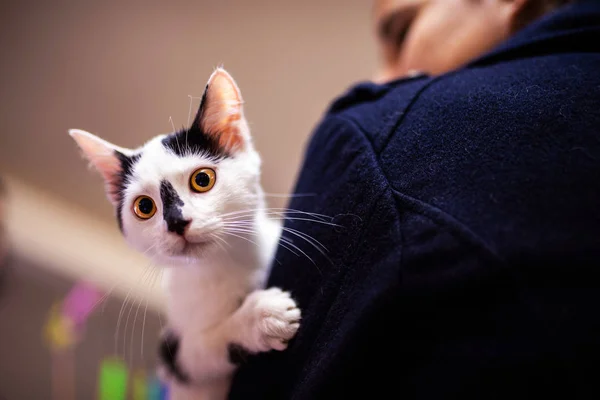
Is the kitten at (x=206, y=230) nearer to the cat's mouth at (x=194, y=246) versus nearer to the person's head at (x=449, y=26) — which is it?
the cat's mouth at (x=194, y=246)

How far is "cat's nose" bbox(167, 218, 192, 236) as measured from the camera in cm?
55

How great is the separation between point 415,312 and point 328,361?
0.40 ft

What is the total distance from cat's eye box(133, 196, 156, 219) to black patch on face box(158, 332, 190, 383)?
29 cm

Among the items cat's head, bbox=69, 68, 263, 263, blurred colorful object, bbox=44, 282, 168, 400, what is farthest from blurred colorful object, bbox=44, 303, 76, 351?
cat's head, bbox=69, 68, 263, 263

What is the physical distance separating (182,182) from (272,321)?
26 centimetres

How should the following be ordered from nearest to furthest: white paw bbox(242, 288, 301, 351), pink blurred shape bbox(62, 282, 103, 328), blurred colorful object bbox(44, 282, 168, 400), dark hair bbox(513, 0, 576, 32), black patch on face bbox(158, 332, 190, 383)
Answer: white paw bbox(242, 288, 301, 351) → black patch on face bbox(158, 332, 190, 383) → dark hair bbox(513, 0, 576, 32) → blurred colorful object bbox(44, 282, 168, 400) → pink blurred shape bbox(62, 282, 103, 328)

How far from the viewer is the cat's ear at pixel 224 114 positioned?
1.95ft

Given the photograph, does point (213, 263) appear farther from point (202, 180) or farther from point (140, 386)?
point (140, 386)

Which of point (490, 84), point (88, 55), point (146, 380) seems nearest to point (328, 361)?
point (490, 84)

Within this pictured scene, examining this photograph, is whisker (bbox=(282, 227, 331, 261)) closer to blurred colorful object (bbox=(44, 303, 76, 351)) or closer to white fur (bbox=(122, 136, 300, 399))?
white fur (bbox=(122, 136, 300, 399))

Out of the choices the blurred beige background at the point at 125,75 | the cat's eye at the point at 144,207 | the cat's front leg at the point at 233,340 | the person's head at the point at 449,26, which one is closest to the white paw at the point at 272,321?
the cat's front leg at the point at 233,340

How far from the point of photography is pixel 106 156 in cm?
60

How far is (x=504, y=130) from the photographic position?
45cm

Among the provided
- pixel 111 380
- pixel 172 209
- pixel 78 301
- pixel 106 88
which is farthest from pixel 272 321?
pixel 78 301
